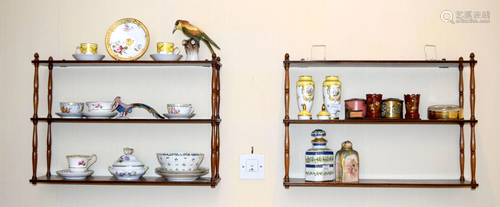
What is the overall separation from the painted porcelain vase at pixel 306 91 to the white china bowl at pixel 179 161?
52cm

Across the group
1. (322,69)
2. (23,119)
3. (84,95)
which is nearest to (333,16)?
(322,69)

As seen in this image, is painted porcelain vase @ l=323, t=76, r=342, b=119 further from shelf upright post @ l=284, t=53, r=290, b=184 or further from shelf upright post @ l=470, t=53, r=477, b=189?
shelf upright post @ l=470, t=53, r=477, b=189

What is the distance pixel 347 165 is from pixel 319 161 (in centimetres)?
13

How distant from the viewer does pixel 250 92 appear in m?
Result: 2.24

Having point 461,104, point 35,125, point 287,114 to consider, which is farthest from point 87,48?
point 461,104

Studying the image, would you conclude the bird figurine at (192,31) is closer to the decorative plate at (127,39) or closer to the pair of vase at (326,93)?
the decorative plate at (127,39)

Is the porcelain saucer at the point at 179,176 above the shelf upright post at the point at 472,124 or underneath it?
underneath

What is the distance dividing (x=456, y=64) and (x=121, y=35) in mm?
1520

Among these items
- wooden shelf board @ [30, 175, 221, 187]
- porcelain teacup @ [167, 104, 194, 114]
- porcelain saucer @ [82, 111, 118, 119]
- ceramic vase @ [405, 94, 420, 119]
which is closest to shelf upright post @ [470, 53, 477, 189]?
ceramic vase @ [405, 94, 420, 119]

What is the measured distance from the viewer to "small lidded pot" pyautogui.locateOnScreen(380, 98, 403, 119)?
2.07 metres

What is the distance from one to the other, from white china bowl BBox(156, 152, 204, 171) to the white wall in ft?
0.51

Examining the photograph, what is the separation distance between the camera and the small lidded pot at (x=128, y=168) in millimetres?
2080

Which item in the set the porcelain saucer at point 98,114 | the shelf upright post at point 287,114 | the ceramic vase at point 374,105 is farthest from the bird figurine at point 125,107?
the ceramic vase at point 374,105

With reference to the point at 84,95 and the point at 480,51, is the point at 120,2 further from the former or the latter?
the point at 480,51
